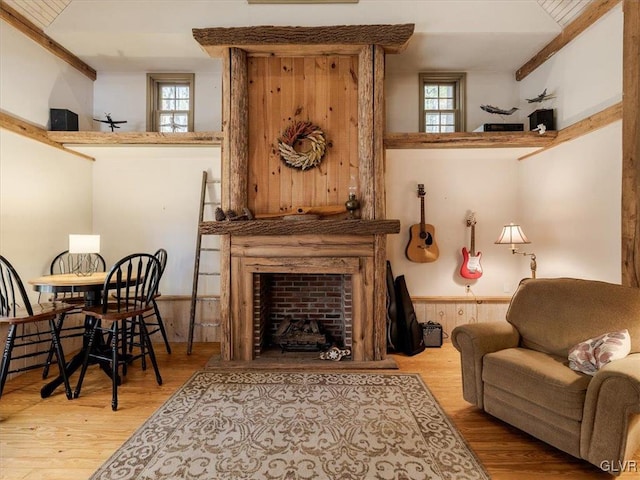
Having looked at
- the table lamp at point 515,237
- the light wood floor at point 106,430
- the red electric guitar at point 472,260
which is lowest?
the light wood floor at point 106,430

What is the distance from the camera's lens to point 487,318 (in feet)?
13.2

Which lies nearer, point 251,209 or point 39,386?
point 39,386

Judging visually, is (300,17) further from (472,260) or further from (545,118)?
(472,260)

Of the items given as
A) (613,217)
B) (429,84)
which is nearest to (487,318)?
(613,217)

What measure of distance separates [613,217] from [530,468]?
2.09 metres

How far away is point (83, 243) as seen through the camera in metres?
3.06

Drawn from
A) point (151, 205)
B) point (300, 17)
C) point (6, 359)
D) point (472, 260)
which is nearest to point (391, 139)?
point (300, 17)

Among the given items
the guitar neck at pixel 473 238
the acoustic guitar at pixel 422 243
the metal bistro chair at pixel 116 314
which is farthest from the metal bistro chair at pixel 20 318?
the guitar neck at pixel 473 238

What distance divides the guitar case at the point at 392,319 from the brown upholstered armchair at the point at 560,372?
116cm

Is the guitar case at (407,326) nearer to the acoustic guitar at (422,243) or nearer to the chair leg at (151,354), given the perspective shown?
the acoustic guitar at (422,243)

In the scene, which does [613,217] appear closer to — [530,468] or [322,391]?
[530,468]

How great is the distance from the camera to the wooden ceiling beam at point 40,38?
2916 millimetres

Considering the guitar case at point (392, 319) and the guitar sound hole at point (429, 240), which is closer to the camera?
the guitar case at point (392, 319)

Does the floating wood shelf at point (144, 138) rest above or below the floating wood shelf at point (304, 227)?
above
